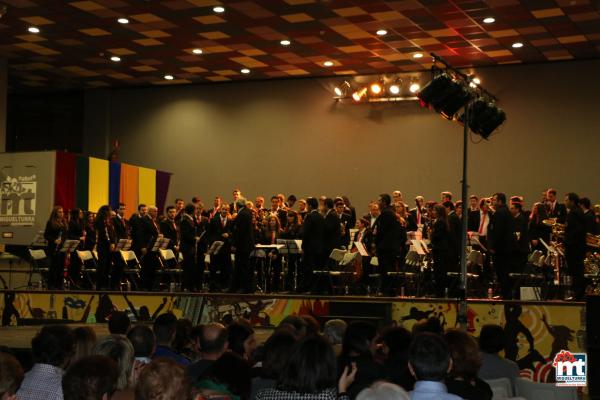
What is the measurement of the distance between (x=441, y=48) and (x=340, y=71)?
3.31 m

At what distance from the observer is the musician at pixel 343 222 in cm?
1537

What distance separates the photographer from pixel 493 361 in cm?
563

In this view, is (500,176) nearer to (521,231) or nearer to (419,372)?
(521,231)

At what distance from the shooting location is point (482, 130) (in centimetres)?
1163

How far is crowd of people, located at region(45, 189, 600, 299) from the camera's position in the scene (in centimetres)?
1370

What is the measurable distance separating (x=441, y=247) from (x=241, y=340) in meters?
8.70

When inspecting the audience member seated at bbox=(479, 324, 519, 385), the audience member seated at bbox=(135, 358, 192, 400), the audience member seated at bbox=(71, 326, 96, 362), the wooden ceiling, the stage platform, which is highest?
the wooden ceiling

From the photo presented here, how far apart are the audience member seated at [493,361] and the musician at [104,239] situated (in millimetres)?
11886

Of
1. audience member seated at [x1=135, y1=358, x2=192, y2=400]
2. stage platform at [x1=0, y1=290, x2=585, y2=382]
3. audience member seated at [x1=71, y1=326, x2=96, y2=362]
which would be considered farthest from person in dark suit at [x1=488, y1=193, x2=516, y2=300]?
audience member seated at [x1=135, y1=358, x2=192, y2=400]

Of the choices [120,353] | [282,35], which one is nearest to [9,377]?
[120,353]

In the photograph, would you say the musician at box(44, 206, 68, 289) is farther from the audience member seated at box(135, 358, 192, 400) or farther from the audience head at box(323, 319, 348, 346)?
the audience member seated at box(135, 358, 192, 400)

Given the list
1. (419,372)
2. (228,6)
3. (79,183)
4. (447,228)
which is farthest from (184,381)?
(79,183)

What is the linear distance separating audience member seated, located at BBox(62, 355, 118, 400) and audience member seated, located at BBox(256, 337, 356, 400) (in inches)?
32.6

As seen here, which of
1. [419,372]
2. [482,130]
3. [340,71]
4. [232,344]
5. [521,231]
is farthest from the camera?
[340,71]
